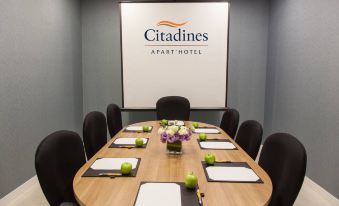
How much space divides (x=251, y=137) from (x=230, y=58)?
2.65 meters

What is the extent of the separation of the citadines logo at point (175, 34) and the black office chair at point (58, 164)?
2786mm

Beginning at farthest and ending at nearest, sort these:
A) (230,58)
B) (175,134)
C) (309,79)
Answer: (230,58) → (309,79) → (175,134)

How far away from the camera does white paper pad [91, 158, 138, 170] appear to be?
1830mm

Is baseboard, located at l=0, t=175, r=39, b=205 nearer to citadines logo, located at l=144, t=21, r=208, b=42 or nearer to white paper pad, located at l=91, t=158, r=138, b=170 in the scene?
white paper pad, located at l=91, t=158, r=138, b=170

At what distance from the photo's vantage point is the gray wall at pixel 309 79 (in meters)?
3.05

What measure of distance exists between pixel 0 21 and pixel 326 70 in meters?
3.40

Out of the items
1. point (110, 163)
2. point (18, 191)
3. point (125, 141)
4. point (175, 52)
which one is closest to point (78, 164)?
point (110, 163)

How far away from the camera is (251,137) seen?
95.1 inches

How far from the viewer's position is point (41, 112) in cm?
354

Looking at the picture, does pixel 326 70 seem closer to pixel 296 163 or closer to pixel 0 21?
pixel 296 163

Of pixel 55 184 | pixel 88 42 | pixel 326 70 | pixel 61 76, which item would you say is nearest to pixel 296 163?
pixel 55 184

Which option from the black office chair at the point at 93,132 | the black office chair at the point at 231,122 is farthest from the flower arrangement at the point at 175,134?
the black office chair at the point at 231,122

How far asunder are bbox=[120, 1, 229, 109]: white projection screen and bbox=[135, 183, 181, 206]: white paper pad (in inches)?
120

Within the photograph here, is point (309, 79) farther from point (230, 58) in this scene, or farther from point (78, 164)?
point (78, 164)
